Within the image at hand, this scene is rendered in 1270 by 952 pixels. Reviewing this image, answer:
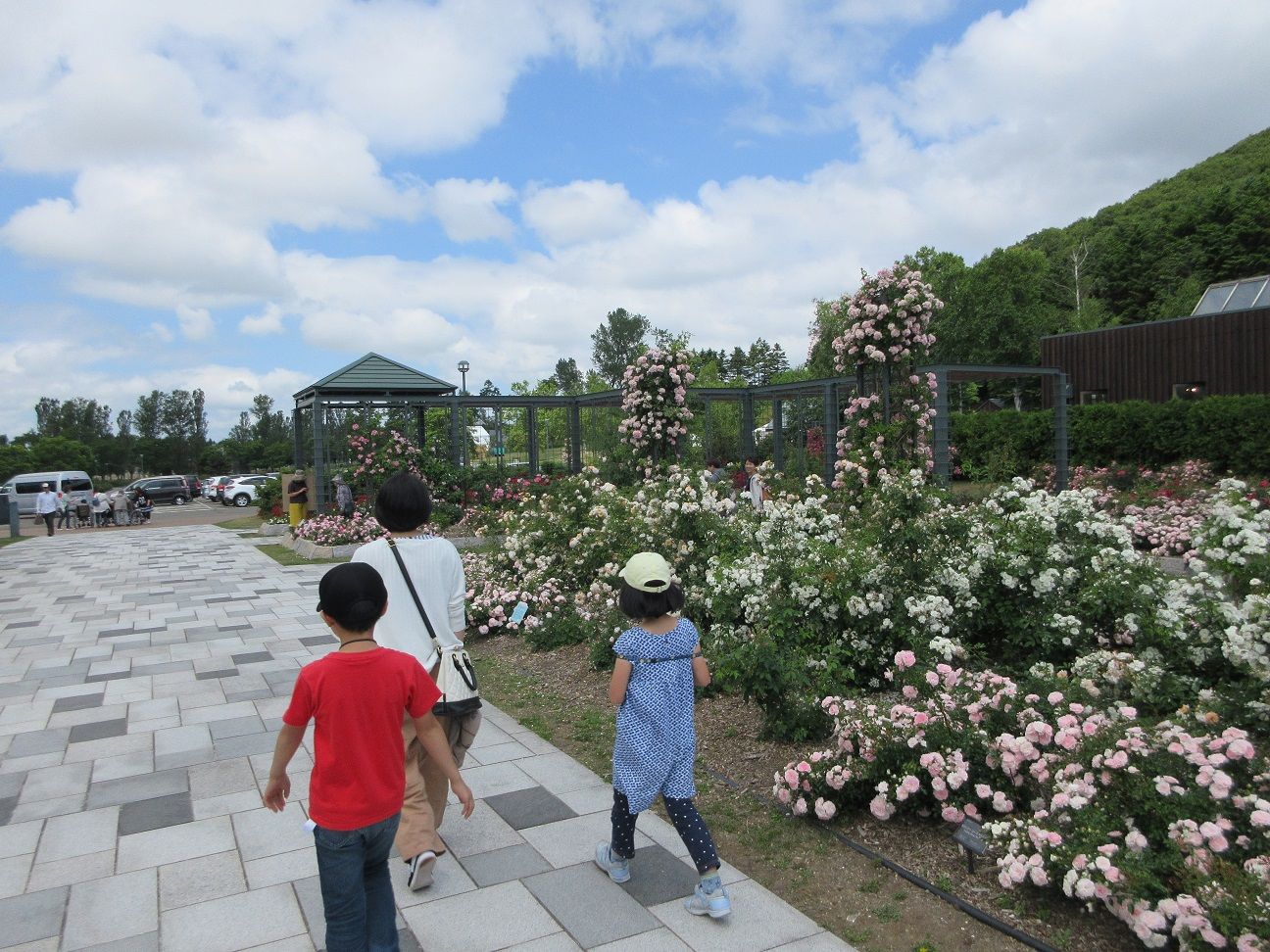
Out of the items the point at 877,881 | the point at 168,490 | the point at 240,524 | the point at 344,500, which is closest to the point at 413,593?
the point at 877,881

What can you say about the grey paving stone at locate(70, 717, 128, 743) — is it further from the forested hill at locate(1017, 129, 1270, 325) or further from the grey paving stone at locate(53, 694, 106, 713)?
the forested hill at locate(1017, 129, 1270, 325)

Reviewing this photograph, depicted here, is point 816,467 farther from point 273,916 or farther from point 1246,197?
point 1246,197

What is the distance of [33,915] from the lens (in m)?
3.25

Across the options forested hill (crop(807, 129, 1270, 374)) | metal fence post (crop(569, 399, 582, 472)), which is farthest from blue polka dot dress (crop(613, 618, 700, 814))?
forested hill (crop(807, 129, 1270, 374))

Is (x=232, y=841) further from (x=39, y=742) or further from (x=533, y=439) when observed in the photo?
(x=533, y=439)

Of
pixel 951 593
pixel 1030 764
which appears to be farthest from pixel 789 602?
pixel 1030 764

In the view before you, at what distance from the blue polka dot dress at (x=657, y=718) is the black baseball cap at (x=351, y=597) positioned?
37.5 inches

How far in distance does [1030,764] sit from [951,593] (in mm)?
2050

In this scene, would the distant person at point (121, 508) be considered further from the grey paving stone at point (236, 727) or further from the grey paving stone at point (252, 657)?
the grey paving stone at point (236, 727)

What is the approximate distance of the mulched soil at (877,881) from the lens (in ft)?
9.52

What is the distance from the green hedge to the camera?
15617mm

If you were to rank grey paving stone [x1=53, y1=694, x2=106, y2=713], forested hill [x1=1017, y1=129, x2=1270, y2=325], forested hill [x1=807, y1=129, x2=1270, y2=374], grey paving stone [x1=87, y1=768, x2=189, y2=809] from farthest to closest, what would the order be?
1. forested hill [x1=807, y1=129, x2=1270, y2=374]
2. forested hill [x1=1017, y1=129, x2=1270, y2=325]
3. grey paving stone [x1=53, y1=694, x2=106, y2=713]
4. grey paving stone [x1=87, y1=768, x2=189, y2=809]

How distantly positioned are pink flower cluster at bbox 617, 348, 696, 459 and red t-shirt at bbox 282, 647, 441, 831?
1162 centimetres

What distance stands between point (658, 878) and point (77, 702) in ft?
17.1
